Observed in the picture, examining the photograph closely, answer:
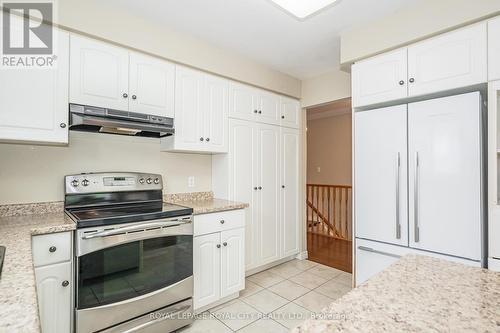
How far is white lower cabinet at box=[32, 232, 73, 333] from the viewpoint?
1.49m

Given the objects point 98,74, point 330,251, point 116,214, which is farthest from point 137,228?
point 330,251

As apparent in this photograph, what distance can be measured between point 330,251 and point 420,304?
3588mm

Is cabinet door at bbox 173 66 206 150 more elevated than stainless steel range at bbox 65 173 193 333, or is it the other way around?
cabinet door at bbox 173 66 206 150

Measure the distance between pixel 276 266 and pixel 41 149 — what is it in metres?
2.77

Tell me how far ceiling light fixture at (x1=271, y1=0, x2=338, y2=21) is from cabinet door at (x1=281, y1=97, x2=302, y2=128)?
1820 millimetres

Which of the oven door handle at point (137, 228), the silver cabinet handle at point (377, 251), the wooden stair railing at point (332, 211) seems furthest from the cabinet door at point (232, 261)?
the wooden stair railing at point (332, 211)

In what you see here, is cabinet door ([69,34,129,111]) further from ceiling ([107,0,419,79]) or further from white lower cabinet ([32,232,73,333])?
white lower cabinet ([32,232,73,333])

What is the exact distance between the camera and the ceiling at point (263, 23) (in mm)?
2027

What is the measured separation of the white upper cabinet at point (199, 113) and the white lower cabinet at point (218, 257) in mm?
723

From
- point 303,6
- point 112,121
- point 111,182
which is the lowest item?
point 111,182

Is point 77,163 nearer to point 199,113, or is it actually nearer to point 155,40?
point 199,113

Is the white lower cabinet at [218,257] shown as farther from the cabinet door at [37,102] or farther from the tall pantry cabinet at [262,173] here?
the cabinet door at [37,102]

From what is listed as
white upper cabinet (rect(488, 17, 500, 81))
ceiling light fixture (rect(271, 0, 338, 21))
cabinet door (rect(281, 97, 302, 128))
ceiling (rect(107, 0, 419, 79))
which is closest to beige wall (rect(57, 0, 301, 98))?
ceiling (rect(107, 0, 419, 79))

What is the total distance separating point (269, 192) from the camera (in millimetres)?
3213
